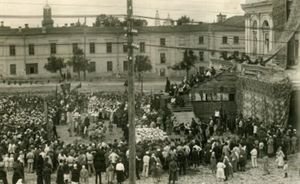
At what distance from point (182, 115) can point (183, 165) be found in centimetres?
1249

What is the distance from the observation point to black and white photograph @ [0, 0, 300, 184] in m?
23.9

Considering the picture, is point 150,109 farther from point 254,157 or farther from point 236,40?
point 236,40

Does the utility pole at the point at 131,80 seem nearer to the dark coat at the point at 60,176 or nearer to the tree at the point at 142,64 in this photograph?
the dark coat at the point at 60,176

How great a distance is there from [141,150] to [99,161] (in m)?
2.20

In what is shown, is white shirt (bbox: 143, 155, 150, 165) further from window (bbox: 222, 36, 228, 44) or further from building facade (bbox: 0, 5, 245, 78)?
window (bbox: 222, 36, 228, 44)

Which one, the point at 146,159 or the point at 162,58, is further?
the point at 162,58

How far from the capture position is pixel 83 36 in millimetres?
71125

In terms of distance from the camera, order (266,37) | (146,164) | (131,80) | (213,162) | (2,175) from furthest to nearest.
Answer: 1. (266,37)
2. (213,162)
3. (146,164)
4. (2,175)
5. (131,80)

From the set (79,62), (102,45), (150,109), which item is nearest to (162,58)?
(102,45)

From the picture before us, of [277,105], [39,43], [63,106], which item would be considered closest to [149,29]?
[39,43]

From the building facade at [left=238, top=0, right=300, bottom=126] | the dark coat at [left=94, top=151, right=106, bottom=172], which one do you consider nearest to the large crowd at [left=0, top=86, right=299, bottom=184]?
the dark coat at [left=94, top=151, right=106, bottom=172]

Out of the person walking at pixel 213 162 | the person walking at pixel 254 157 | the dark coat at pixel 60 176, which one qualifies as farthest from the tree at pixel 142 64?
the dark coat at pixel 60 176

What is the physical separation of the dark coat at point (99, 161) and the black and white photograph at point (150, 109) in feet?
0.17

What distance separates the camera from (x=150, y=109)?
38.8m
